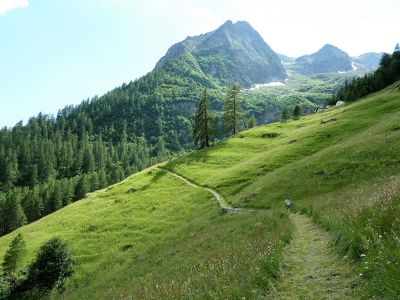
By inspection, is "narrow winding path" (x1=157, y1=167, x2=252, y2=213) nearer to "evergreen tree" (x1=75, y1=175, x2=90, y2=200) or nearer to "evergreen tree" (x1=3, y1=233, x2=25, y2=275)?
"evergreen tree" (x1=3, y1=233, x2=25, y2=275)

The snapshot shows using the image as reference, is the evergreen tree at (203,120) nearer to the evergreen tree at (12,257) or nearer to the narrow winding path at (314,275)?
the evergreen tree at (12,257)

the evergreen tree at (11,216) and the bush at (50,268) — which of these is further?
the evergreen tree at (11,216)

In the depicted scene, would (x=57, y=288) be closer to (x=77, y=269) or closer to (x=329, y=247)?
(x=77, y=269)

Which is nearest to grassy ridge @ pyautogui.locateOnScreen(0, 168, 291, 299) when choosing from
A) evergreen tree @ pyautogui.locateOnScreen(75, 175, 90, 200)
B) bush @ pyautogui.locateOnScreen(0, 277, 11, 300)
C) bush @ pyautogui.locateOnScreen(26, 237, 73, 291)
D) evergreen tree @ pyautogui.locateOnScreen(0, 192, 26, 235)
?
bush @ pyautogui.locateOnScreen(26, 237, 73, 291)

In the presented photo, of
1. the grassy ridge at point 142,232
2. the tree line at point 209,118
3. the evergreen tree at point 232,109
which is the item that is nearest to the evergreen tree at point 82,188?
the tree line at point 209,118

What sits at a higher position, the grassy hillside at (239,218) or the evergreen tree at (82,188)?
the grassy hillside at (239,218)

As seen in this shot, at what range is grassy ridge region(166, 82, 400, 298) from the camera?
32.1ft

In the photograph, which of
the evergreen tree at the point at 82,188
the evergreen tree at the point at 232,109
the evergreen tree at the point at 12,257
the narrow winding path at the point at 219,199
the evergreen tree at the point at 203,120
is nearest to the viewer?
the narrow winding path at the point at 219,199

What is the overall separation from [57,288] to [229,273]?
4152 centimetres

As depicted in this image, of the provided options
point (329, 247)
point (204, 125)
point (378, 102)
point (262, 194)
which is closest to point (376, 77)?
point (378, 102)

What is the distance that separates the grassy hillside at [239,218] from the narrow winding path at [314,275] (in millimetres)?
441

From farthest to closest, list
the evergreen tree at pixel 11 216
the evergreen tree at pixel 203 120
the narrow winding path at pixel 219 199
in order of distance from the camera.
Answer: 1. the evergreen tree at pixel 11 216
2. the evergreen tree at pixel 203 120
3. the narrow winding path at pixel 219 199

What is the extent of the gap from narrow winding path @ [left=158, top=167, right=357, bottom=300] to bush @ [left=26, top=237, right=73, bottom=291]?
39211 millimetres

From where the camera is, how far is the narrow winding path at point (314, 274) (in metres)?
9.38
